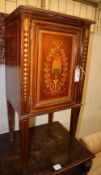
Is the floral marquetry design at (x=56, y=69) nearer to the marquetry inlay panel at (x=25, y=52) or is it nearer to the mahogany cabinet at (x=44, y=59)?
the mahogany cabinet at (x=44, y=59)

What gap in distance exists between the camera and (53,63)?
95cm

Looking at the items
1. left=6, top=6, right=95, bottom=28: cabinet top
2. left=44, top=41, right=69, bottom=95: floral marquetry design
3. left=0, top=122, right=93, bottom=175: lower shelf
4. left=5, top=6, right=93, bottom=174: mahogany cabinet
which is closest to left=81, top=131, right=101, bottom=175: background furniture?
left=0, top=122, right=93, bottom=175: lower shelf

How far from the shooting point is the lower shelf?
42.1 inches

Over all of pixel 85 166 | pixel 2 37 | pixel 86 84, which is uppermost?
pixel 2 37

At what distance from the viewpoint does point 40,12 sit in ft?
2.61

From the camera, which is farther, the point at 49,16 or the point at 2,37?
the point at 2,37

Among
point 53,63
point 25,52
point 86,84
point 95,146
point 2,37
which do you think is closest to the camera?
point 25,52

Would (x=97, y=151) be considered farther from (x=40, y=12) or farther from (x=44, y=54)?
(x=40, y=12)

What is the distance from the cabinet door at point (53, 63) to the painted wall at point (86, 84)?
0.49m

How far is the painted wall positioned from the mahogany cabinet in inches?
15.4

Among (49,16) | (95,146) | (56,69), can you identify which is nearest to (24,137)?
(56,69)

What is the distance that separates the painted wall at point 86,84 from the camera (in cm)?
131

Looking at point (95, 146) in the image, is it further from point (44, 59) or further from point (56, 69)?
point (44, 59)

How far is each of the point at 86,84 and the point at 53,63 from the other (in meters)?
1.00
